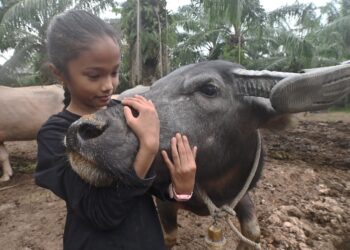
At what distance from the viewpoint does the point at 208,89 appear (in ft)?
5.73

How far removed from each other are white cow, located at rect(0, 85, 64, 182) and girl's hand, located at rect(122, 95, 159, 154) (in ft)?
14.3

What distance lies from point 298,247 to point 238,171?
1.41 metres

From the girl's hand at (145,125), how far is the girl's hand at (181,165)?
0.63 feet

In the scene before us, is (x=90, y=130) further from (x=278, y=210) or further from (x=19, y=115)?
(x=19, y=115)

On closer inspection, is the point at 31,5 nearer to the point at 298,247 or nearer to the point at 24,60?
the point at 24,60

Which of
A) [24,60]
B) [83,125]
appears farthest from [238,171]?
[24,60]

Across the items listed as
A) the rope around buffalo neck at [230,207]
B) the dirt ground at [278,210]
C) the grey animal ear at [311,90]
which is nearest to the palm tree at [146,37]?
the dirt ground at [278,210]

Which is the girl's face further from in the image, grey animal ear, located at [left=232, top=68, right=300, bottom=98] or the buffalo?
grey animal ear, located at [left=232, top=68, right=300, bottom=98]

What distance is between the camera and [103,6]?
11.0m

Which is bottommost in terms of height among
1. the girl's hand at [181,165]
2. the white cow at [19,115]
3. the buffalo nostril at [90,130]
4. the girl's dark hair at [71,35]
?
the white cow at [19,115]

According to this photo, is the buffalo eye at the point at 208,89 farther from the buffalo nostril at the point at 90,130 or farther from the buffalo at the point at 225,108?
the buffalo nostril at the point at 90,130

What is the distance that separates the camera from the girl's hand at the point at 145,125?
4.13 ft

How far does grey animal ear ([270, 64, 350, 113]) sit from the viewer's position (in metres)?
1.64

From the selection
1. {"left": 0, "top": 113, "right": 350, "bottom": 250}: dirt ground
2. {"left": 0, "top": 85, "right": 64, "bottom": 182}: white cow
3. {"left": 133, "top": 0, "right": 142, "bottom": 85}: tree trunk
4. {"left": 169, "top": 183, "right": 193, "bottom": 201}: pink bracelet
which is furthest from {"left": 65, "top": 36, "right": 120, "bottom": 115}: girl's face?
{"left": 133, "top": 0, "right": 142, "bottom": 85}: tree trunk
